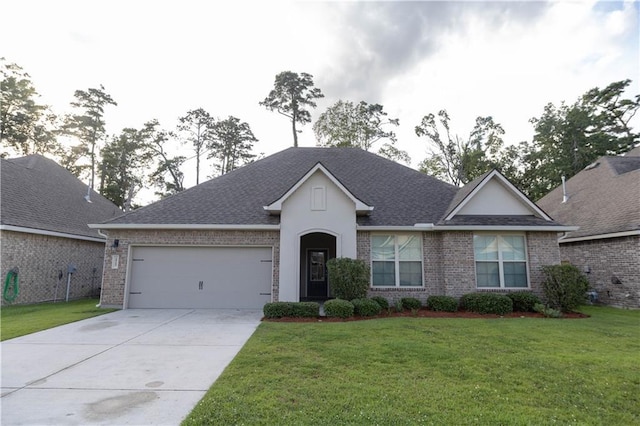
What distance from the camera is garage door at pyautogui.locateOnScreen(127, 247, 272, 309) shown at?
1179 centimetres

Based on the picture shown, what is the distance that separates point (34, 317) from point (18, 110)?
26083 mm

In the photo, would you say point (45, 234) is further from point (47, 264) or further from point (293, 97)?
point (293, 97)

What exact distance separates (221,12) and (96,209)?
15.5 meters

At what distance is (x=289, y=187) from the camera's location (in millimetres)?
14062

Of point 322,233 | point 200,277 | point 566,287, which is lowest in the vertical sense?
point 566,287

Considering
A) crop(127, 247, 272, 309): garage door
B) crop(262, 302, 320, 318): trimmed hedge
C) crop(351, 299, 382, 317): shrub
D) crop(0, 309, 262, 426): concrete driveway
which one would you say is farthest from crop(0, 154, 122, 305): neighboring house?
crop(351, 299, 382, 317): shrub

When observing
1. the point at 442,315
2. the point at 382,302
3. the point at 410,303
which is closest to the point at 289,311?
the point at 382,302

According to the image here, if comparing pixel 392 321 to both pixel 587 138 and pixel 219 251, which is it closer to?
pixel 219 251

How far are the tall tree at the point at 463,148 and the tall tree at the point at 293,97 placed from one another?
428 inches

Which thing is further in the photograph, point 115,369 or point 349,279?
point 349,279

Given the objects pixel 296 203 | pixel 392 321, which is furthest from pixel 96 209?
pixel 392 321

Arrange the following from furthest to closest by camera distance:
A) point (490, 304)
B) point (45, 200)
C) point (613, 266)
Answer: point (45, 200) → point (613, 266) → point (490, 304)

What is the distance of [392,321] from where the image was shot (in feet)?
29.6

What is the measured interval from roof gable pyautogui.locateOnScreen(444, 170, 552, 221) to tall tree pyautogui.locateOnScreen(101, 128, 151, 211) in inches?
1197
